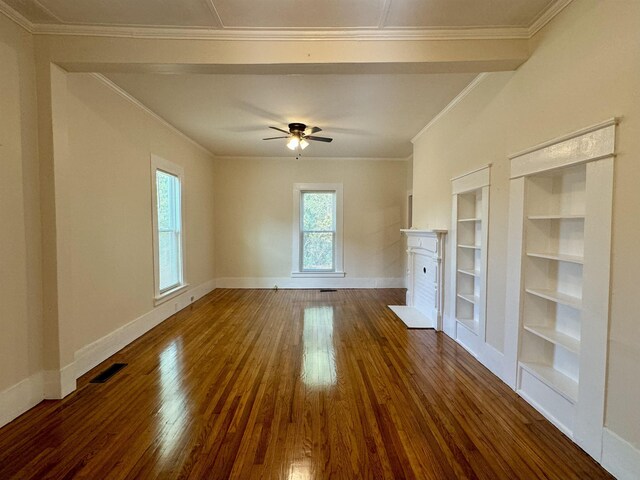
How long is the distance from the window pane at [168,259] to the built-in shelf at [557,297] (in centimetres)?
438

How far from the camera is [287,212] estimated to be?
20.5 ft

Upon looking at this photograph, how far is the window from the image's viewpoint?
12.7 feet

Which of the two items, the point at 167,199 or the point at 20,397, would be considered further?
the point at 167,199

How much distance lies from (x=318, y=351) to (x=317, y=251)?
3.43 metres

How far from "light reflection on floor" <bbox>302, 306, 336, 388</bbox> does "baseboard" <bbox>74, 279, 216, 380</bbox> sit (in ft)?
6.52

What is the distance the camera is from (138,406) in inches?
83.7

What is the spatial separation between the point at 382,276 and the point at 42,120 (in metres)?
5.73

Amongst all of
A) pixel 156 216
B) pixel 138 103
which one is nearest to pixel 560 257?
pixel 156 216

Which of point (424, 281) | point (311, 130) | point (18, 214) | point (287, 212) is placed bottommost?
point (424, 281)

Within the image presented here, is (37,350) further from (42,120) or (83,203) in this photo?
(42,120)

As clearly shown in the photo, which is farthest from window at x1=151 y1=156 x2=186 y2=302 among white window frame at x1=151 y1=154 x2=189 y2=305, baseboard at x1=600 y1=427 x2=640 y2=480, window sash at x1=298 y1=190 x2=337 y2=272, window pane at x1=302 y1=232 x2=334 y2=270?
baseboard at x1=600 y1=427 x2=640 y2=480

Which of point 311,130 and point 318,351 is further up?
point 311,130

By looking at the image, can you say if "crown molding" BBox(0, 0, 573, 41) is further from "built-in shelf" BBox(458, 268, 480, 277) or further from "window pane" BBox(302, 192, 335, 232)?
"window pane" BBox(302, 192, 335, 232)

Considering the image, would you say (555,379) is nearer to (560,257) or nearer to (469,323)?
(560,257)
